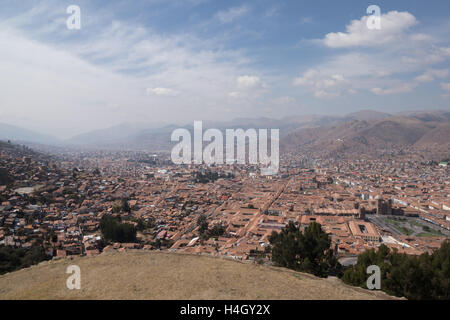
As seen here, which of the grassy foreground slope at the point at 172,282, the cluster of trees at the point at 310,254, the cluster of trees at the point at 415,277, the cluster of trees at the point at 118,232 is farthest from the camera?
the cluster of trees at the point at 118,232

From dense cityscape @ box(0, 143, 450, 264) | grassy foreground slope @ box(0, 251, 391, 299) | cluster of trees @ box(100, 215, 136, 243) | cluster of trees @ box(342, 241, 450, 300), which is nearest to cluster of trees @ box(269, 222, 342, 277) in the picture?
cluster of trees @ box(342, 241, 450, 300)

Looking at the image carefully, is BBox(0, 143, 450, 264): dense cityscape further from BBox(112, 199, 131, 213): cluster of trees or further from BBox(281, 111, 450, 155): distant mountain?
BBox(281, 111, 450, 155): distant mountain

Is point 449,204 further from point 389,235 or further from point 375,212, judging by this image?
point 389,235

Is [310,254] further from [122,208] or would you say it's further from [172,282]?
[122,208]

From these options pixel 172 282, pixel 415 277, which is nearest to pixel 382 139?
pixel 415 277

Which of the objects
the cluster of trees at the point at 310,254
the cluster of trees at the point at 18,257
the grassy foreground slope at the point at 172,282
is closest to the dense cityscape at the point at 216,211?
the cluster of trees at the point at 18,257

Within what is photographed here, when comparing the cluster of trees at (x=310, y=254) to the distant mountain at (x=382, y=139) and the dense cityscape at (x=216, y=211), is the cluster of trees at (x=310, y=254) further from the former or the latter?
the distant mountain at (x=382, y=139)
